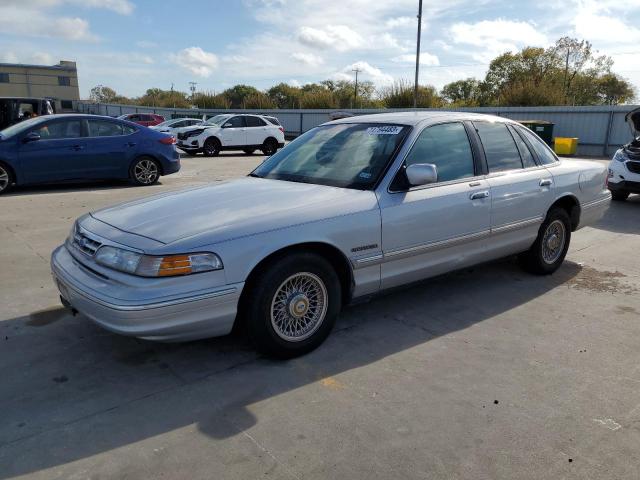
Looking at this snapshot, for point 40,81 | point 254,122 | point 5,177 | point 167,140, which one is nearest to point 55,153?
point 5,177

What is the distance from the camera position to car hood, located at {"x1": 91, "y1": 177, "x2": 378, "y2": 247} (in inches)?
126

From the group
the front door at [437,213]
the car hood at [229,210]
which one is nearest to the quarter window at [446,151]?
the front door at [437,213]

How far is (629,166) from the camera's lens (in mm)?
9641

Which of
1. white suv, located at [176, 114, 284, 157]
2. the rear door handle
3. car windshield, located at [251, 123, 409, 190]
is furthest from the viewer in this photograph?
white suv, located at [176, 114, 284, 157]

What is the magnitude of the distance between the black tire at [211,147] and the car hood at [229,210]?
16.5 metres

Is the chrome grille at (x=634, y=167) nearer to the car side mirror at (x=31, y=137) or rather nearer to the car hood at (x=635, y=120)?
the car hood at (x=635, y=120)

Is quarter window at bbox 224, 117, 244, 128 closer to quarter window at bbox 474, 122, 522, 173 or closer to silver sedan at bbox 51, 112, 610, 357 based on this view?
silver sedan at bbox 51, 112, 610, 357

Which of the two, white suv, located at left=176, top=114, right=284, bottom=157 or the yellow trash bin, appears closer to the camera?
white suv, located at left=176, top=114, right=284, bottom=157

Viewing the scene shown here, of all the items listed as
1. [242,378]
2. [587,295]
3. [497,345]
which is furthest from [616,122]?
[242,378]

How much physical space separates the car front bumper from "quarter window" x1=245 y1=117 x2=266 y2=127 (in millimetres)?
17971

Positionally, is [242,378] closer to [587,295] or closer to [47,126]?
[587,295]

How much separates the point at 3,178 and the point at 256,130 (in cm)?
1189

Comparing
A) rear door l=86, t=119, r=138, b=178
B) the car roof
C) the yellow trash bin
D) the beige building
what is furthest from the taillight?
the beige building

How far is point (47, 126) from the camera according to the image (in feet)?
32.5
